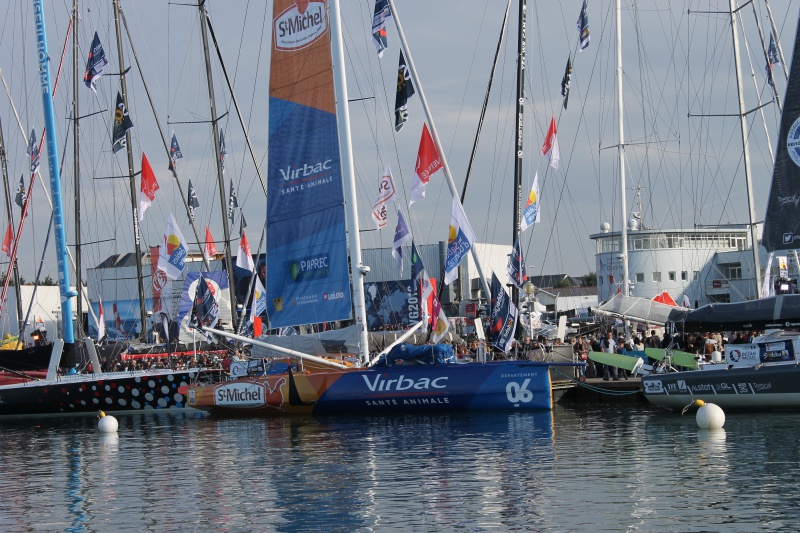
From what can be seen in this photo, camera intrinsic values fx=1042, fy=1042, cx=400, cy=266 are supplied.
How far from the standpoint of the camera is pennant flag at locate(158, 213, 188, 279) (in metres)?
38.9

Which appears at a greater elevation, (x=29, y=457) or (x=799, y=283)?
(x=799, y=283)

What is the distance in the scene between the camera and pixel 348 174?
28.1m

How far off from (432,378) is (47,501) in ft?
39.8

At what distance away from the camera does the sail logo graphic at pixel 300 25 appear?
28.9 meters

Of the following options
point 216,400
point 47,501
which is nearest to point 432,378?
point 216,400

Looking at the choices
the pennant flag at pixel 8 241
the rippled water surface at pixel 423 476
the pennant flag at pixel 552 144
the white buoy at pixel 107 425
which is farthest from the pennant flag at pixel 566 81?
the pennant flag at pixel 8 241

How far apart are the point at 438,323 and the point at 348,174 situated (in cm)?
474

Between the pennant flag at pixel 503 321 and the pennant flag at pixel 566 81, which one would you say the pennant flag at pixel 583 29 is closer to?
the pennant flag at pixel 566 81

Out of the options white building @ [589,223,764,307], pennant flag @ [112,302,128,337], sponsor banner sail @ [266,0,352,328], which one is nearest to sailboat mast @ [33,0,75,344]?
sponsor banner sail @ [266,0,352,328]

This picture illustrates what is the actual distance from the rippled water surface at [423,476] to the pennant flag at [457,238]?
4334mm

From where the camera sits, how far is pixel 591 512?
14.4m

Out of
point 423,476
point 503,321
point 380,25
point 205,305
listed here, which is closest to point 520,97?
point 380,25

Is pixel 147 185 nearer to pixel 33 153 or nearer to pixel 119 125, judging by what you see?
pixel 119 125

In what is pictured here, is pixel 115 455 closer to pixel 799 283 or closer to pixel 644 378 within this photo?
pixel 644 378
